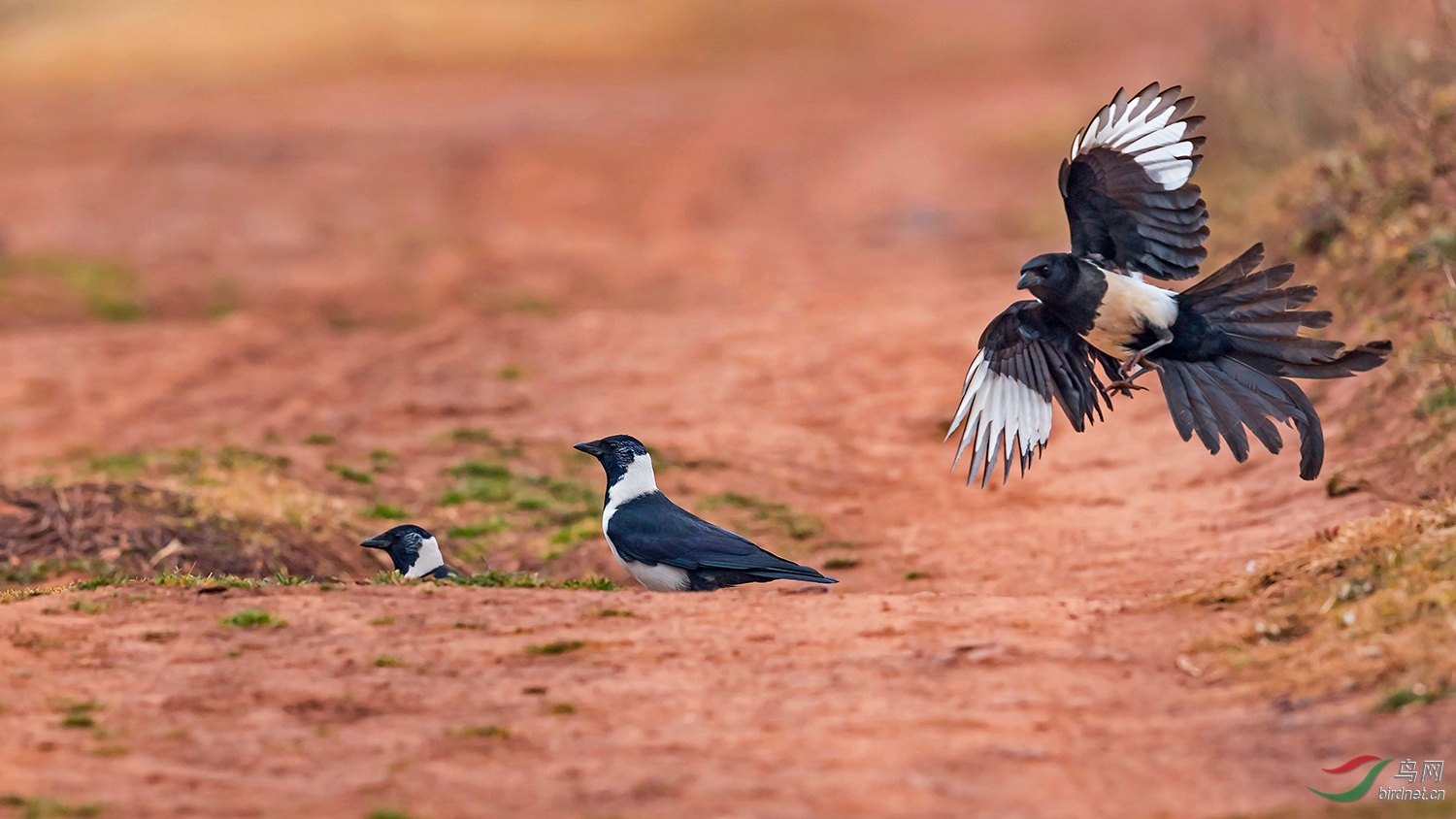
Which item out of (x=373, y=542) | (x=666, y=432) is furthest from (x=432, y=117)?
(x=373, y=542)

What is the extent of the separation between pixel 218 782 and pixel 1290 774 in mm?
→ 3241

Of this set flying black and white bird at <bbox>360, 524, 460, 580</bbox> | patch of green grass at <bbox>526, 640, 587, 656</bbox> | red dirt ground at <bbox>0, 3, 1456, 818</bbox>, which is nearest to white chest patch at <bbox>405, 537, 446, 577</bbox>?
flying black and white bird at <bbox>360, 524, 460, 580</bbox>

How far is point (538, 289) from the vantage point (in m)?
18.3

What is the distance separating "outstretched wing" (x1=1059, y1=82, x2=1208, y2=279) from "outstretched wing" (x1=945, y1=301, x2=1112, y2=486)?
0.57m

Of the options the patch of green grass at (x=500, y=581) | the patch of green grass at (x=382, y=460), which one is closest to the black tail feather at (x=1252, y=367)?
the patch of green grass at (x=500, y=581)

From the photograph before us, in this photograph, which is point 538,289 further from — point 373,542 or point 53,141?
point 53,141

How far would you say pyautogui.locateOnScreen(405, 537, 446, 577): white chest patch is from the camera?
25.4ft

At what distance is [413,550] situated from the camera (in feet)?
25.8

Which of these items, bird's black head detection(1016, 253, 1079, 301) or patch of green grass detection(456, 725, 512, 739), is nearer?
patch of green grass detection(456, 725, 512, 739)

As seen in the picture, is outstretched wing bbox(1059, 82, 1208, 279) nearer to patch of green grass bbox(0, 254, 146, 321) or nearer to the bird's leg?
the bird's leg

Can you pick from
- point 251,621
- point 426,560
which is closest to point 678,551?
point 426,560

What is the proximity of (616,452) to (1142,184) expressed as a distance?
9.51 ft

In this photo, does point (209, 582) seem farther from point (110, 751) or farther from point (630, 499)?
point (630, 499)

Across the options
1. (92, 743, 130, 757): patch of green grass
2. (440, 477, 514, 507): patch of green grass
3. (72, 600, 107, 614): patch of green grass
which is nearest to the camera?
(92, 743, 130, 757): patch of green grass
